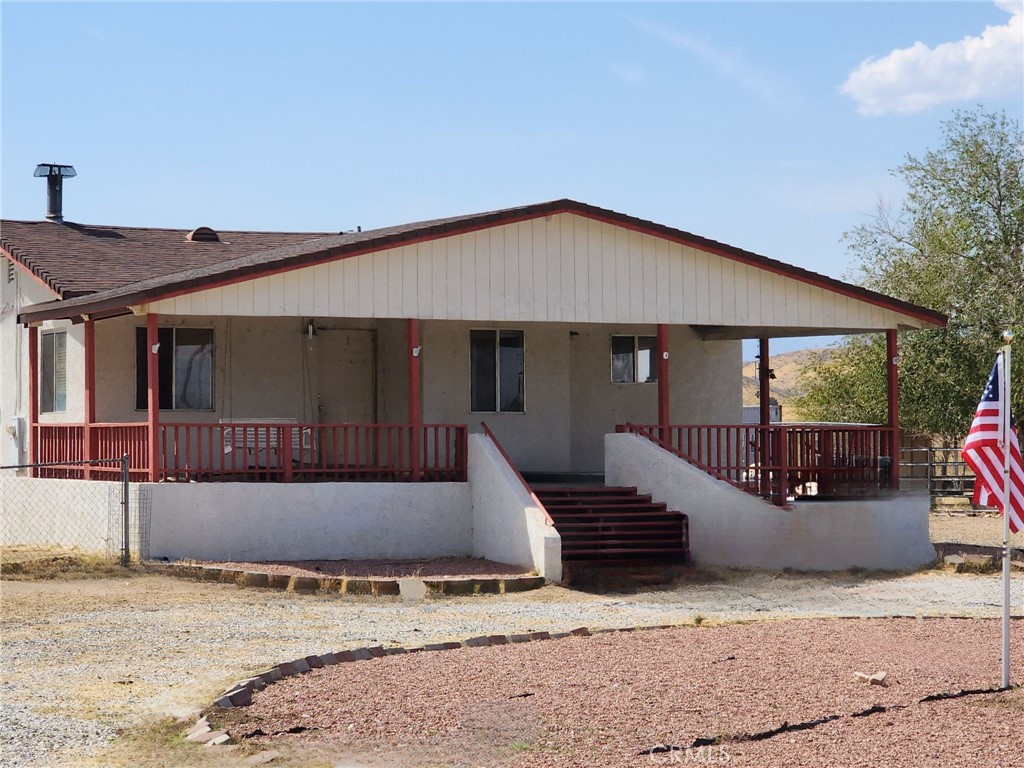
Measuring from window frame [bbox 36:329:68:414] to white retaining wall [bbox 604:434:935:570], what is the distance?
326 inches

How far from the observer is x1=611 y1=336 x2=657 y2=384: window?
2275 cm

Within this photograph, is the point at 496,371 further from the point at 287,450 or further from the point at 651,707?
the point at 651,707

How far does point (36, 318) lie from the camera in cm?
1959

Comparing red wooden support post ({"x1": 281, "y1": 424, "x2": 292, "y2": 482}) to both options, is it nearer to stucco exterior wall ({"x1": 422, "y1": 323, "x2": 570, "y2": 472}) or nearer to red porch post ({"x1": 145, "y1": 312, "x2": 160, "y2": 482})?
red porch post ({"x1": 145, "y1": 312, "x2": 160, "y2": 482})

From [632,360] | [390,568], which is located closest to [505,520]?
[390,568]

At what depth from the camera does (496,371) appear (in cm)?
2139

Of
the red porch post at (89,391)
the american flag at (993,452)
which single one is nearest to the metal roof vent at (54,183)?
the red porch post at (89,391)

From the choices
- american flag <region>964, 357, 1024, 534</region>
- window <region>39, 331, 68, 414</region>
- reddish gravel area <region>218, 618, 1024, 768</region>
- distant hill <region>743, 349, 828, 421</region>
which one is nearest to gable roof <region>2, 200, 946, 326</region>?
window <region>39, 331, 68, 414</region>

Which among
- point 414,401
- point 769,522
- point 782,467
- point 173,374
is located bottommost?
point 769,522

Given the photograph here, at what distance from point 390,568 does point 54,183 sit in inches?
571

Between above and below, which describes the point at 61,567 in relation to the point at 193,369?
below

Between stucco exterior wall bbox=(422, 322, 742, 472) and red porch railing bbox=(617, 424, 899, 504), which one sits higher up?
stucco exterior wall bbox=(422, 322, 742, 472)

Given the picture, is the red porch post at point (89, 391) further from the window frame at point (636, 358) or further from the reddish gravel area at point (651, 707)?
the reddish gravel area at point (651, 707)

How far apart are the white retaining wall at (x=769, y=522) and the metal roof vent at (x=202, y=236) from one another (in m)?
9.90
